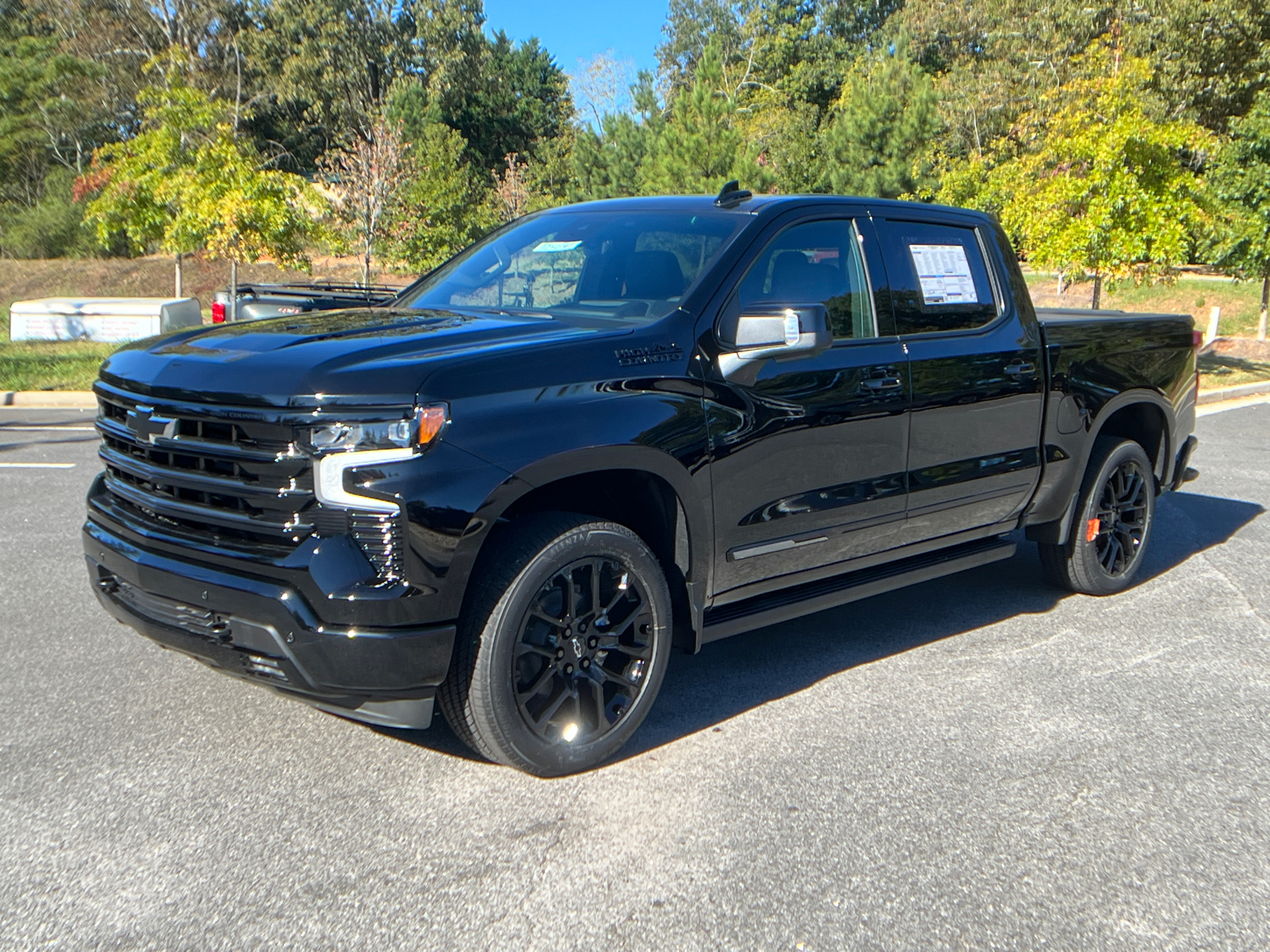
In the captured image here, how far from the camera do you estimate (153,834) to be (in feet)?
10.7

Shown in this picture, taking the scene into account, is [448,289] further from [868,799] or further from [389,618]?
[868,799]

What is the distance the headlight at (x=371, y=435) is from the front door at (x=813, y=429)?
3.64 ft

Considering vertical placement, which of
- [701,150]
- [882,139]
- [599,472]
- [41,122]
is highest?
[41,122]

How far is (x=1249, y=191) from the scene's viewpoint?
19.1 metres

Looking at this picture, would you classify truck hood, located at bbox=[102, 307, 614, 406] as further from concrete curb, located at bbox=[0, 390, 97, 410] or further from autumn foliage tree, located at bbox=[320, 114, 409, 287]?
autumn foliage tree, located at bbox=[320, 114, 409, 287]

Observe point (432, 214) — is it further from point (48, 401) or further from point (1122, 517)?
point (1122, 517)

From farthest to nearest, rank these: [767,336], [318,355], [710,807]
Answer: [767,336] < [710,807] < [318,355]

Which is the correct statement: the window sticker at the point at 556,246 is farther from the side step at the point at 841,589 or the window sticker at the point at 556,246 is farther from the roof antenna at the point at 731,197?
the side step at the point at 841,589

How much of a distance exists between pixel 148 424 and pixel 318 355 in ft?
2.04

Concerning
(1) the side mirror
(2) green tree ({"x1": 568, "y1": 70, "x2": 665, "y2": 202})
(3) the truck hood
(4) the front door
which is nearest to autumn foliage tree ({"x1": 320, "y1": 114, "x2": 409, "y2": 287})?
(2) green tree ({"x1": 568, "y1": 70, "x2": 665, "y2": 202})

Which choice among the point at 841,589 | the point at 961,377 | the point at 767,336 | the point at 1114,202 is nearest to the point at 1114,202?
the point at 1114,202

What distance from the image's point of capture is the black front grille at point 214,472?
10.6 feet

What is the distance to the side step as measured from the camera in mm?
4164

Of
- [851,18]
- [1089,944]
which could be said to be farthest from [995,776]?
[851,18]
